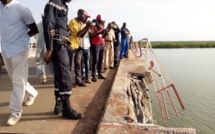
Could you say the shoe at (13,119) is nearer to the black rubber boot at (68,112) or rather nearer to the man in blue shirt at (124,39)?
the black rubber boot at (68,112)

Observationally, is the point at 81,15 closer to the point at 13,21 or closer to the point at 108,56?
the point at 13,21

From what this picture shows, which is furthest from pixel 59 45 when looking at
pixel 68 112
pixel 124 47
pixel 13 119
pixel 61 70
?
pixel 124 47

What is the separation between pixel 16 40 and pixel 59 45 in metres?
0.58

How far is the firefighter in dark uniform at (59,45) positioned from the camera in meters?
3.02

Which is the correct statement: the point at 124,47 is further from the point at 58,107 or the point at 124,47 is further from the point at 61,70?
the point at 61,70

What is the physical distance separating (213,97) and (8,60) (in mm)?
10847

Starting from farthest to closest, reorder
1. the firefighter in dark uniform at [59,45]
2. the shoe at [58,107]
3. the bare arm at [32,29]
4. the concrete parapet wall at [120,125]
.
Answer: the shoe at [58,107] < the bare arm at [32,29] < the firefighter in dark uniform at [59,45] < the concrete parapet wall at [120,125]

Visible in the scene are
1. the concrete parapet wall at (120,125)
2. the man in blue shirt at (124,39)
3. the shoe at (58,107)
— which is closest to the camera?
the concrete parapet wall at (120,125)

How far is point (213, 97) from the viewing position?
11.4 meters

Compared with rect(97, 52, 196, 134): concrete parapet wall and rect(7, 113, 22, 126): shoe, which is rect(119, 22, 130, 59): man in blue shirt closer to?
rect(97, 52, 196, 134): concrete parapet wall

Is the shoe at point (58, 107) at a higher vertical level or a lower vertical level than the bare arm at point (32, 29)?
lower

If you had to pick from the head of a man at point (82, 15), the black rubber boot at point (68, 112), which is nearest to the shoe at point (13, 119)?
the black rubber boot at point (68, 112)

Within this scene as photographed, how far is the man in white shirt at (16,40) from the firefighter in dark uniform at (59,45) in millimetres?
297

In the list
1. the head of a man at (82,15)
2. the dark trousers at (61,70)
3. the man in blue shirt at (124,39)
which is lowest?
the dark trousers at (61,70)
